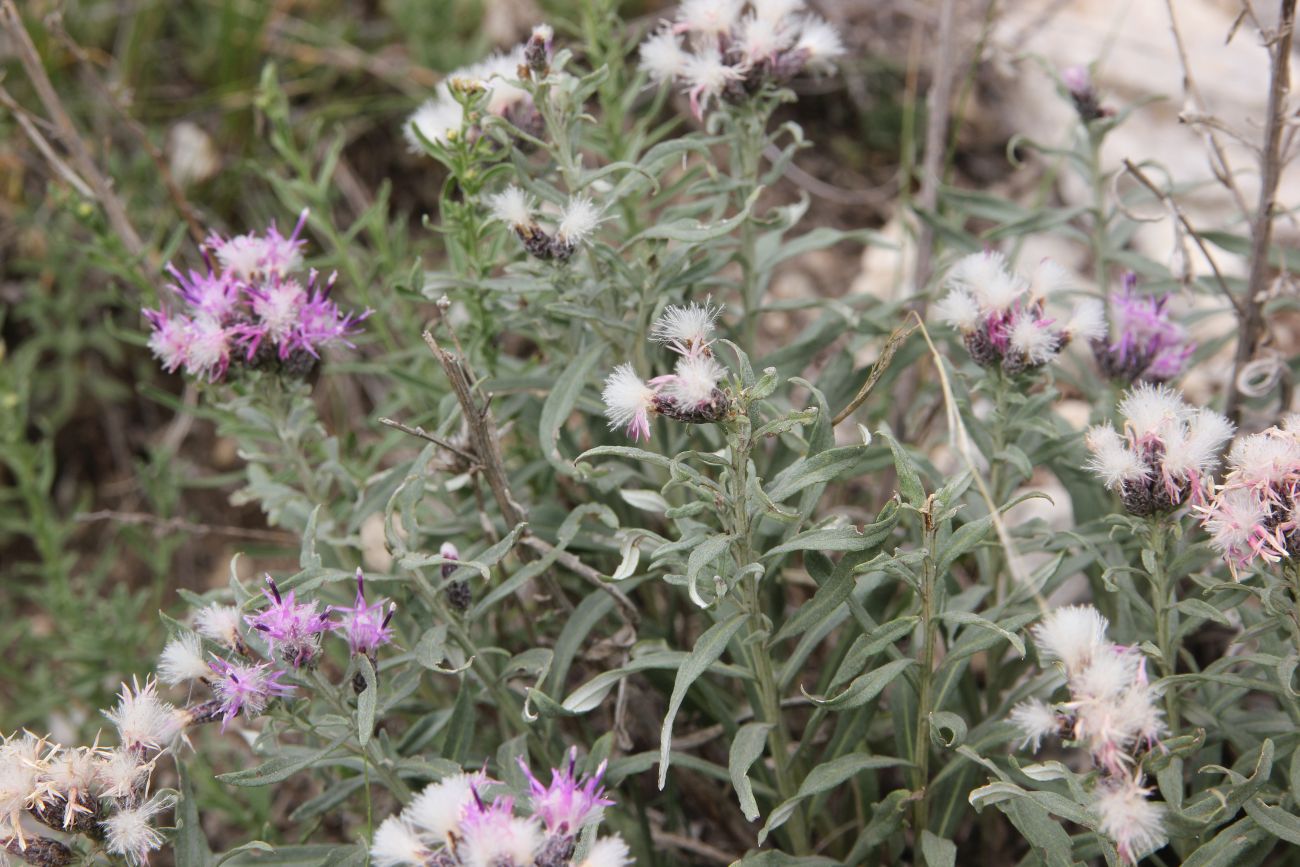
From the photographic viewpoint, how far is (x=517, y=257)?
2312mm

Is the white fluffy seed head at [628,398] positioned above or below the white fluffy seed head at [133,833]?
above

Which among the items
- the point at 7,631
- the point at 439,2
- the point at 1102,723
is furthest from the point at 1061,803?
the point at 439,2

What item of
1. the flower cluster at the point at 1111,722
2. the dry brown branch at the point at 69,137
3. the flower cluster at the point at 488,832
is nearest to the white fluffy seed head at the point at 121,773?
the flower cluster at the point at 488,832

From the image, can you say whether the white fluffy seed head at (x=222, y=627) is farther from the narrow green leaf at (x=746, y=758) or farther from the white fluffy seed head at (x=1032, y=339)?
the white fluffy seed head at (x=1032, y=339)

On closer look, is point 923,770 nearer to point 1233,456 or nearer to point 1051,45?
point 1233,456

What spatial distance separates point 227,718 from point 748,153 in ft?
4.08

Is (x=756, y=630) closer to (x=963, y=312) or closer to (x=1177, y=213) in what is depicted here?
(x=963, y=312)

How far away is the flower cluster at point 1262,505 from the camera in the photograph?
147cm

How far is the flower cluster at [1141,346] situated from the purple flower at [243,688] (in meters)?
1.40

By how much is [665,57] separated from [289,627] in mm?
1099

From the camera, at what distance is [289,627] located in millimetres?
1569

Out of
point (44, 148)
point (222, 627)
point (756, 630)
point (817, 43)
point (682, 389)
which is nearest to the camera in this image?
point (682, 389)

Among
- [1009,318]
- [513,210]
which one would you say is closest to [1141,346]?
[1009,318]

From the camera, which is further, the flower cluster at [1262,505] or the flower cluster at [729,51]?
the flower cluster at [729,51]
